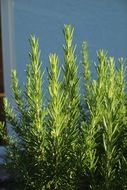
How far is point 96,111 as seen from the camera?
7.98 feet

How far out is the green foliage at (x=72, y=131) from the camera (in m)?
2.43

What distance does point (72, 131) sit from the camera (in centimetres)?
253

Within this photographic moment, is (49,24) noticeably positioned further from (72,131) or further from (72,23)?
(72,131)

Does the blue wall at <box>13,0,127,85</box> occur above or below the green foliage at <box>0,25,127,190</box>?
above

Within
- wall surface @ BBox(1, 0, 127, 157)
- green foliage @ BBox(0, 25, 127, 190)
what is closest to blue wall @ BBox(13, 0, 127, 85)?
wall surface @ BBox(1, 0, 127, 157)

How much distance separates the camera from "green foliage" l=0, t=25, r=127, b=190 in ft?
7.97

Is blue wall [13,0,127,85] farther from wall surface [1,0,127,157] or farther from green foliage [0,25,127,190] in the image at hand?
green foliage [0,25,127,190]

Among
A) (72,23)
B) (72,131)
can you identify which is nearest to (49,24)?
(72,23)

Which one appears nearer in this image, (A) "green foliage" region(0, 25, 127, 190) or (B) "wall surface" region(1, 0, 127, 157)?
(A) "green foliage" region(0, 25, 127, 190)

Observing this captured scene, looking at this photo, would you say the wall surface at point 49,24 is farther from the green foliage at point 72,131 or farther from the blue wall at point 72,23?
the green foliage at point 72,131

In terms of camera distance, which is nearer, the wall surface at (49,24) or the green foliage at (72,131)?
the green foliage at (72,131)

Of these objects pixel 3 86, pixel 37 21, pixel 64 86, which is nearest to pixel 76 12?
pixel 37 21

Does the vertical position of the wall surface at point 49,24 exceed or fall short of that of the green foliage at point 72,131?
it exceeds it

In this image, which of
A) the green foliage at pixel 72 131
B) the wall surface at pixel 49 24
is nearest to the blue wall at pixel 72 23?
the wall surface at pixel 49 24
